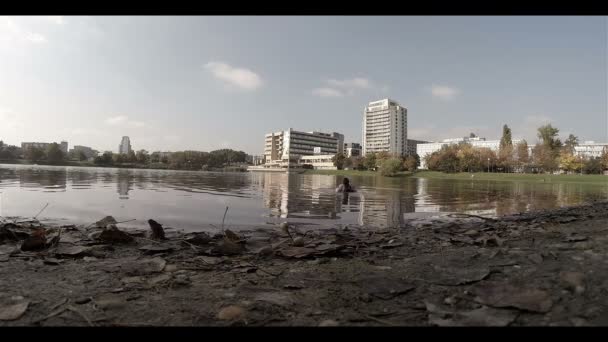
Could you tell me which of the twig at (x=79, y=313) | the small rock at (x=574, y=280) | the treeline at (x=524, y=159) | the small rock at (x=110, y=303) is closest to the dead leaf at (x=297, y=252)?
the small rock at (x=110, y=303)

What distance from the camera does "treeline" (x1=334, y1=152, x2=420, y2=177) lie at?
97938mm

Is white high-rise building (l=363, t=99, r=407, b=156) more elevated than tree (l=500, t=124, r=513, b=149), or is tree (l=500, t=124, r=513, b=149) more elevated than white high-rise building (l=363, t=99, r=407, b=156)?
white high-rise building (l=363, t=99, r=407, b=156)

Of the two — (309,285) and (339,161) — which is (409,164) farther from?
(309,285)

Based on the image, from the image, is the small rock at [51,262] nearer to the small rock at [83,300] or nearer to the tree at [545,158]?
the small rock at [83,300]

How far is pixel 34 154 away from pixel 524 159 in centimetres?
16546

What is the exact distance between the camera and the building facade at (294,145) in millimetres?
170363

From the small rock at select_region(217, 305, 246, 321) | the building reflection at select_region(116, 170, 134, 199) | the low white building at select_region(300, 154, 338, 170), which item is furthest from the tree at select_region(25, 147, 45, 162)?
the small rock at select_region(217, 305, 246, 321)

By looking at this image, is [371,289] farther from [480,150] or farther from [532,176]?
[480,150]

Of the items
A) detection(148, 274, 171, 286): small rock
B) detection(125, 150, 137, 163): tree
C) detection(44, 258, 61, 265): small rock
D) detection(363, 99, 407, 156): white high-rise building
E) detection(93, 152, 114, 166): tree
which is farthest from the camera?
detection(363, 99, 407, 156): white high-rise building

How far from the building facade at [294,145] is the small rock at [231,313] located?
161 meters

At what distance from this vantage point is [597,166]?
89.0m

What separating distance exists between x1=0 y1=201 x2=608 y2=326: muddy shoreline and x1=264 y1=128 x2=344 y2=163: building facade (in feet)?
520

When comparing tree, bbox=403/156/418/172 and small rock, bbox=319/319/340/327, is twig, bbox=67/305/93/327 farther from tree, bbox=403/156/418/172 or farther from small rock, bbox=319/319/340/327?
tree, bbox=403/156/418/172
